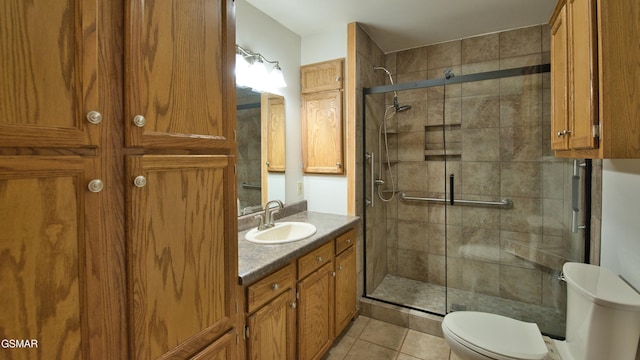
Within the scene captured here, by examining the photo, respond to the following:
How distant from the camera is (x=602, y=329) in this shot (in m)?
1.26

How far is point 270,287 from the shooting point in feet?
4.71

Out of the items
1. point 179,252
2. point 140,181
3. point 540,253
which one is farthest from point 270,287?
point 540,253

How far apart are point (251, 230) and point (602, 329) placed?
1874mm

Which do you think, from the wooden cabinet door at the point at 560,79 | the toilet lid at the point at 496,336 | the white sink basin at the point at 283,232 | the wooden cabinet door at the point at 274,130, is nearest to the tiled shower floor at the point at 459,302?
the toilet lid at the point at 496,336

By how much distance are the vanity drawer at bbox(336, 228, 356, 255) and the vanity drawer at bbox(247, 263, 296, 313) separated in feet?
1.84

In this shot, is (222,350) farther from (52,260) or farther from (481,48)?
(481,48)

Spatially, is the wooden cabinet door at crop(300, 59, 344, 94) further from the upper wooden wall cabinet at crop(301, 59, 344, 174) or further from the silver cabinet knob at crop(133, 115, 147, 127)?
the silver cabinet knob at crop(133, 115, 147, 127)

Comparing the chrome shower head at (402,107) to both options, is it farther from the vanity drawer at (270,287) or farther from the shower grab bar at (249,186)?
the vanity drawer at (270,287)

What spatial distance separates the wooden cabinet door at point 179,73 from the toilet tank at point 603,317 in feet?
5.71

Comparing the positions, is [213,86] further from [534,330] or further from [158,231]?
[534,330]

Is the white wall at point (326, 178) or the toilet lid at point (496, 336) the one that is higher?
the white wall at point (326, 178)

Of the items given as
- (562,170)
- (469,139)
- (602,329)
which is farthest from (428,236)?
(602,329)

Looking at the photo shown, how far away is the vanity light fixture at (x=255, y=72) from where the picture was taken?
2.00 metres

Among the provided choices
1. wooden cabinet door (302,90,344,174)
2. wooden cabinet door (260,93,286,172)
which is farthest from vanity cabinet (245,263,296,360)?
wooden cabinet door (302,90,344,174)
